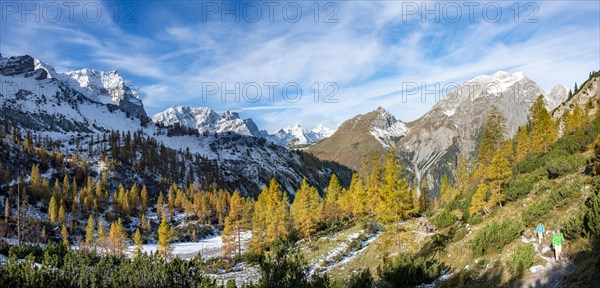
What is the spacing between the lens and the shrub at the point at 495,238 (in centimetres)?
2173

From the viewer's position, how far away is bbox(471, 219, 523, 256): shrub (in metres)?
21.7

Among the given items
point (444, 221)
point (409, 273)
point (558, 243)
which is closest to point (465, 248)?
point (409, 273)

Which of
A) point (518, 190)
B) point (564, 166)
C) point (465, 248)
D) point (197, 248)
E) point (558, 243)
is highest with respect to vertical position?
point (564, 166)

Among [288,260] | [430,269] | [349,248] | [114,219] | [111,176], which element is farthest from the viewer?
[111,176]

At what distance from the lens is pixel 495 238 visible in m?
22.0

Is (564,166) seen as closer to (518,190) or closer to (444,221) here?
(518,190)

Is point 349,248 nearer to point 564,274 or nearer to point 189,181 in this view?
point 564,274

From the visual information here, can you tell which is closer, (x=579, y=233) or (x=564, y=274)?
(x=564, y=274)

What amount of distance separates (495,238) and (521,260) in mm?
4592

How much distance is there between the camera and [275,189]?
237 feet

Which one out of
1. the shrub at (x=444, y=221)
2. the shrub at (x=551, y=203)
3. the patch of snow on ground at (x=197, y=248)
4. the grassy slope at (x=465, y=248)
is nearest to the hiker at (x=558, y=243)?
the grassy slope at (x=465, y=248)

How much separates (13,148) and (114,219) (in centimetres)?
7205

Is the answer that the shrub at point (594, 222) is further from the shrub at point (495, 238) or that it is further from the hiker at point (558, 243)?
the shrub at point (495, 238)

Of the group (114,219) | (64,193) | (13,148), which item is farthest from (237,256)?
(13,148)
